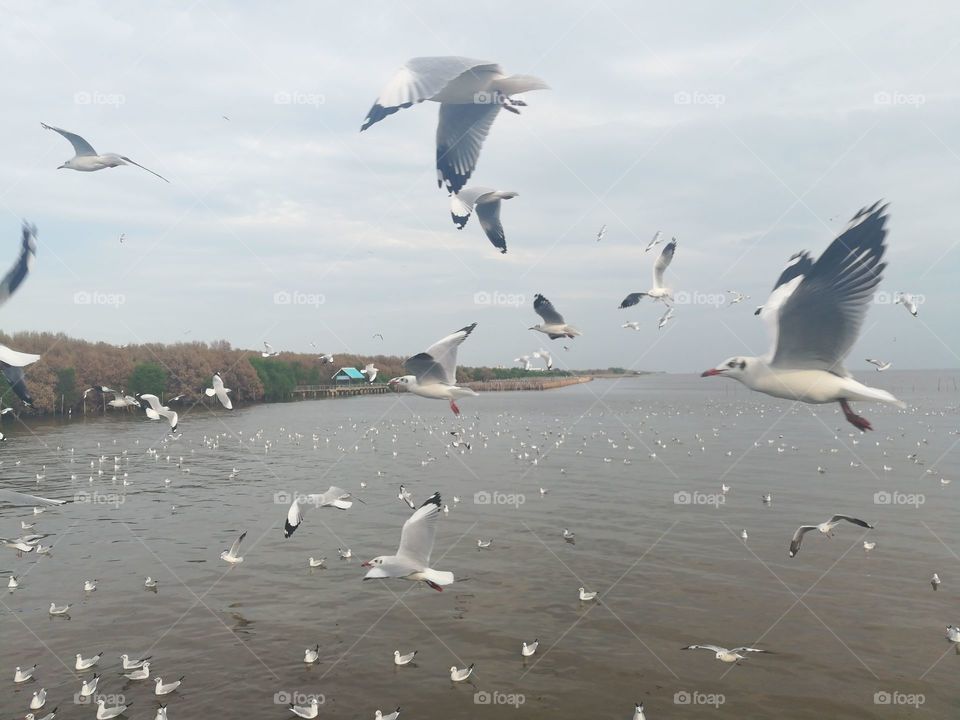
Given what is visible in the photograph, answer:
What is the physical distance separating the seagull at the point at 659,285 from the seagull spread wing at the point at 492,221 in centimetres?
508

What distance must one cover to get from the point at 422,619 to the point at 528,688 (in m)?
4.34

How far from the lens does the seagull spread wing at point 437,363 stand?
9997mm

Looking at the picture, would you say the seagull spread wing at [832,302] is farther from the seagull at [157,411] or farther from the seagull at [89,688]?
the seagull at [157,411]

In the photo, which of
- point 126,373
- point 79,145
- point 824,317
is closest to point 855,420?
point 824,317

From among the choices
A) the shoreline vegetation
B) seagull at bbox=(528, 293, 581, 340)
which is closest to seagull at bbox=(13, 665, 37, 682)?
seagull at bbox=(528, 293, 581, 340)

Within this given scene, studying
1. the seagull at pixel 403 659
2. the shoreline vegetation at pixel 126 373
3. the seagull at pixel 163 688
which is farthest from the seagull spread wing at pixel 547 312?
the shoreline vegetation at pixel 126 373

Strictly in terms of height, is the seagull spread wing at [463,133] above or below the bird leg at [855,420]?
above

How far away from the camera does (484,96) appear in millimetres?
7445

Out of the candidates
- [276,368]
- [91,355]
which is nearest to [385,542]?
[91,355]

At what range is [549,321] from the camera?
12.7 m

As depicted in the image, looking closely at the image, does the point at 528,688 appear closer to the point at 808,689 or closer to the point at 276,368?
the point at 808,689

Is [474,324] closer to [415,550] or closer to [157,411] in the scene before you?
[415,550]

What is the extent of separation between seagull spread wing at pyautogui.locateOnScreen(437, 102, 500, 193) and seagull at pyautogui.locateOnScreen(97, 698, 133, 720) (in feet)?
39.1

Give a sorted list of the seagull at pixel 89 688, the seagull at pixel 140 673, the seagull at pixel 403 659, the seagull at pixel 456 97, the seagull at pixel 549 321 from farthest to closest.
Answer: the seagull at pixel 403 659 < the seagull at pixel 140 673 < the seagull at pixel 89 688 < the seagull at pixel 549 321 < the seagull at pixel 456 97
